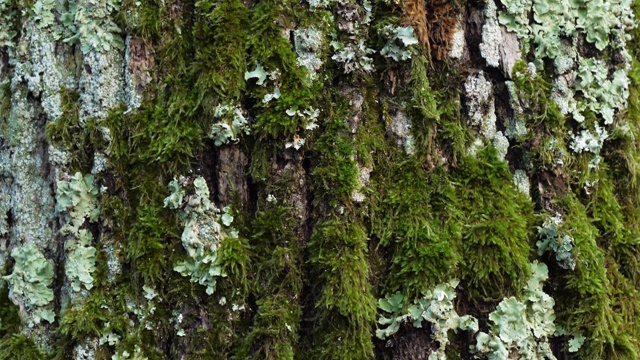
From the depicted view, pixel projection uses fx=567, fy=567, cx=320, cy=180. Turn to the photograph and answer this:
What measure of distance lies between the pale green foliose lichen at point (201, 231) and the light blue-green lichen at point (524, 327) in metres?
0.95

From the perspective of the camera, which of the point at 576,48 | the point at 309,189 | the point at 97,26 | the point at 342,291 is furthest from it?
the point at 576,48

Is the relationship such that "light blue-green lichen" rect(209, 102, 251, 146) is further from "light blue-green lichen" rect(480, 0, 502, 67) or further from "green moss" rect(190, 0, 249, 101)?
"light blue-green lichen" rect(480, 0, 502, 67)

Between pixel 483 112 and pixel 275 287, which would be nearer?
pixel 275 287

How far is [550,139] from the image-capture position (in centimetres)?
214

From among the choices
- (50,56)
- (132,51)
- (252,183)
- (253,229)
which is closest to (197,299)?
(253,229)

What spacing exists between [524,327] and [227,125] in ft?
4.13

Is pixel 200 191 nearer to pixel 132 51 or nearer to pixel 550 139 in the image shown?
pixel 132 51

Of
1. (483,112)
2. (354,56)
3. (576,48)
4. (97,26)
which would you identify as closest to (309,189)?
(354,56)

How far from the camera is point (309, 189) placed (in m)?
2.03

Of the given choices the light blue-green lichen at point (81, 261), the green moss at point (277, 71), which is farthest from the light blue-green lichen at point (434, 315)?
the light blue-green lichen at point (81, 261)

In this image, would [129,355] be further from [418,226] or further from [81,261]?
[418,226]

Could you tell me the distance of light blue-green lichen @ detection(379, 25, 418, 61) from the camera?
204 centimetres

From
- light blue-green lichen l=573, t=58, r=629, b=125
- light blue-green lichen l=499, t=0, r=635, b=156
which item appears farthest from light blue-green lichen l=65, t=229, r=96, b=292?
light blue-green lichen l=573, t=58, r=629, b=125

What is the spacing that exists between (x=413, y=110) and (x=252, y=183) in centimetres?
64
